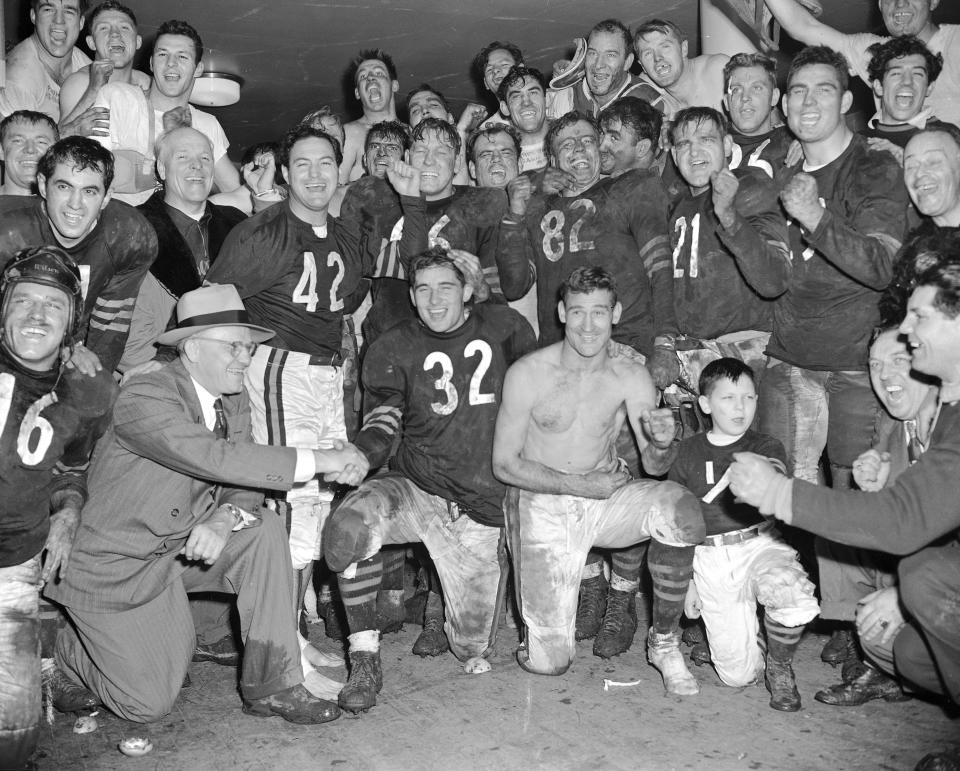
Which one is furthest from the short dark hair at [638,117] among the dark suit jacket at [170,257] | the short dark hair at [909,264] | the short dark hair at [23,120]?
the short dark hair at [23,120]

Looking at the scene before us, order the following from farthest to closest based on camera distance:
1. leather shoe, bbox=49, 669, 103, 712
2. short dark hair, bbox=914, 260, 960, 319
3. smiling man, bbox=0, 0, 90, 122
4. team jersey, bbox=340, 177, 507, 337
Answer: smiling man, bbox=0, 0, 90, 122
team jersey, bbox=340, 177, 507, 337
leather shoe, bbox=49, 669, 103, 712
short dark hair, bbox=914, 260, 960, 319

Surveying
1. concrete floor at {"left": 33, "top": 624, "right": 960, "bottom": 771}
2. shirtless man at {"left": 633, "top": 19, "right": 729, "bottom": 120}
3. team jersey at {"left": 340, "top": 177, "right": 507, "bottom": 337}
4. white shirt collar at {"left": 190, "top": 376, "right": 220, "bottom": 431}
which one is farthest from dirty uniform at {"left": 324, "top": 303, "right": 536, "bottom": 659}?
shirtless man at {"left": 633, "top": 19, "right": 729, "bottom": 120}

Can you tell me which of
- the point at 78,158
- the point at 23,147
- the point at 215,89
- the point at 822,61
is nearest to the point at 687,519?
the point at 822,61

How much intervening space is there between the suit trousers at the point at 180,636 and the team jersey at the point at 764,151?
3.29 metres

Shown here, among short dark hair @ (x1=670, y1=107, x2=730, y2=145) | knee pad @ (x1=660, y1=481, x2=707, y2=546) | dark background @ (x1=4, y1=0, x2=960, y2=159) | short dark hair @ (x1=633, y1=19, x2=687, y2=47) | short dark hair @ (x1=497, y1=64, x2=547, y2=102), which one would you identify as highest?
dark background @ (x1=4, y1=0, x2=960, y2=159)

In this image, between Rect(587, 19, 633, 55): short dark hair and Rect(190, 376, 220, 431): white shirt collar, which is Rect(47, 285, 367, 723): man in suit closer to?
Rect(190, 376, 220, 431): white shirt collar

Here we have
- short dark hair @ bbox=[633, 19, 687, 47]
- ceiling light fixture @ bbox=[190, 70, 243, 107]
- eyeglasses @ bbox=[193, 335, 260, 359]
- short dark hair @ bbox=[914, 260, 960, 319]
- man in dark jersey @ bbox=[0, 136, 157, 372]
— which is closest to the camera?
short dark hair @ bbox=[914, 260, 960, 319]

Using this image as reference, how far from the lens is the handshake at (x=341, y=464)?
4.41 metres

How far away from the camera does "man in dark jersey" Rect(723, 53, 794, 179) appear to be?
5.64 meters

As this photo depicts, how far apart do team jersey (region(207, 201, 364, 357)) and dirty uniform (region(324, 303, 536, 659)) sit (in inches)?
15.8

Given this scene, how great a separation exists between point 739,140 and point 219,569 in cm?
380

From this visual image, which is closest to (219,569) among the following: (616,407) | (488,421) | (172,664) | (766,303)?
(172,664)

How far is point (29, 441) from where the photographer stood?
399cm

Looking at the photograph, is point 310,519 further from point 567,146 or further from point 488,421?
point 567,146
